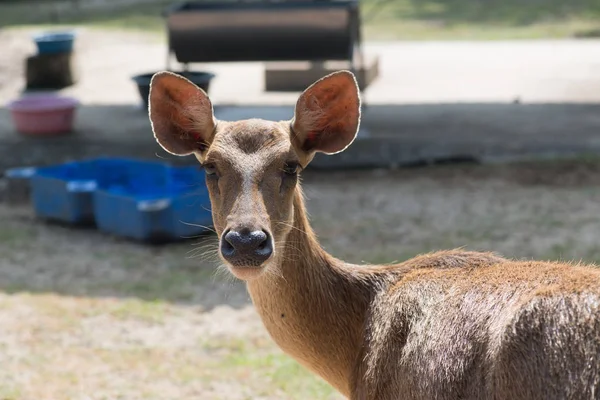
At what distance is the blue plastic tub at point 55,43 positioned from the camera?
15.8 m

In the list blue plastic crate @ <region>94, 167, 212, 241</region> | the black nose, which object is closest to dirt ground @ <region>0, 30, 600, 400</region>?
blue plastic crate @ <region>94, 167, 212, 241</region>

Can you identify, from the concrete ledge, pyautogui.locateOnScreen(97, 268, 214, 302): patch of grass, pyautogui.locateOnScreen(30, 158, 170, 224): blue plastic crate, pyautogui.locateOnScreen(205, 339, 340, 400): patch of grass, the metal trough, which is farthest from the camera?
the concrete ledge

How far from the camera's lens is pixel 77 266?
8.25 metres

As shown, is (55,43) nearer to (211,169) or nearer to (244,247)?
(211,169)

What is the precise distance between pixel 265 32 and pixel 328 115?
24.9 ft

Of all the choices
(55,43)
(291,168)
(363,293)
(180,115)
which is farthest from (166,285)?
(55,43)

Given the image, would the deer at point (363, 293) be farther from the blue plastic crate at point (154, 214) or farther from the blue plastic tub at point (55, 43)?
the blue plastic tub at point (55, 43)

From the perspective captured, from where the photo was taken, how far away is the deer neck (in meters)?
4.34

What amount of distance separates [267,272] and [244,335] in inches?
102

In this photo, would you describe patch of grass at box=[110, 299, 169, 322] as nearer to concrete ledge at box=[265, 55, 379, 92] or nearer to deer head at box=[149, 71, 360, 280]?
deer head at box=[149, 71, 360, 280]

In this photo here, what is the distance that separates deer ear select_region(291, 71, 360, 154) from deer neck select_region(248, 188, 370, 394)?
9.7 inches

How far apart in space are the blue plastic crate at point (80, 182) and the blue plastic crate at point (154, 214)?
0.20 metres

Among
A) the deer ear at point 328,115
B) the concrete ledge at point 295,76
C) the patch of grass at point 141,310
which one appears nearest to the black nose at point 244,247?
the deer ear at point 328,115

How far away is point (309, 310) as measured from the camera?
439 centimetres
